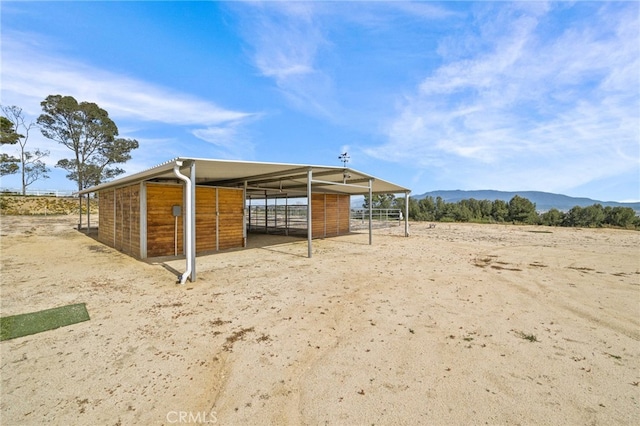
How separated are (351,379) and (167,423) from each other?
4.33ft

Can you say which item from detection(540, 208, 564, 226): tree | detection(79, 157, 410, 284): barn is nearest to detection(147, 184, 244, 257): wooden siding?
detection(79, 157, 410, 284): barn

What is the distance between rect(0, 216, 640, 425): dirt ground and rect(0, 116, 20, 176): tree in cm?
Result: 2597

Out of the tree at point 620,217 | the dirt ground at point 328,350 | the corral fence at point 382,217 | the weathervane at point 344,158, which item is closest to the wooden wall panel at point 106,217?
the dirt ground at point 328,350

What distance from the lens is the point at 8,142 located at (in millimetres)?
22969

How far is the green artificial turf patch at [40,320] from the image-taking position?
9.88ft

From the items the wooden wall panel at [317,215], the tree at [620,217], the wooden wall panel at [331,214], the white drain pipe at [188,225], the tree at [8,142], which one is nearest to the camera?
the white drain pipe at [188,225]

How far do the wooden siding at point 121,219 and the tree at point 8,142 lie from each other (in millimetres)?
20402

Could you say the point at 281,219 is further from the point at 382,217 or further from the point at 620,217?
the point at 620,217

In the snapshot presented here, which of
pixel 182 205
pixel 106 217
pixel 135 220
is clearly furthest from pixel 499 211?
pixel 106 217

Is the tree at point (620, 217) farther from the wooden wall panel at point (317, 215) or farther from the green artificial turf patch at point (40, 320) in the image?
the green artificial turf patch at point (40, 320)

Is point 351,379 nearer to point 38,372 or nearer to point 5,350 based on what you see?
point 38,372

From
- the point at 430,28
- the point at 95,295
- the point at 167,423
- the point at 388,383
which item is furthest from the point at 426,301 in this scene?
the point at 430,28

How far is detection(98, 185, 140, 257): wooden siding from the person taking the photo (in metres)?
7.57

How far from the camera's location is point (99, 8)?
6.18m
